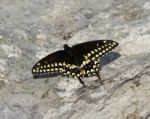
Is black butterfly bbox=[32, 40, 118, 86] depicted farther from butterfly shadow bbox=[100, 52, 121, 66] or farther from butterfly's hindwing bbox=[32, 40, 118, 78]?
butterfly shadow bbox=[100, 52, 121, 66]

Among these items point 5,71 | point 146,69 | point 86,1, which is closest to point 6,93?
point 5,71

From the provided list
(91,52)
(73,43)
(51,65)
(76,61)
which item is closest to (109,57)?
(91,52)

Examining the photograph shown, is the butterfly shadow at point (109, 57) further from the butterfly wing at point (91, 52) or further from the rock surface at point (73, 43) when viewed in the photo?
the butterfly wing at point (91, 52)

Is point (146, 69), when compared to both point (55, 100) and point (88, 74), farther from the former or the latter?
point (55, 100)

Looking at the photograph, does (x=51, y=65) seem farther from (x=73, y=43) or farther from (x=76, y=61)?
(x=73, y=43)

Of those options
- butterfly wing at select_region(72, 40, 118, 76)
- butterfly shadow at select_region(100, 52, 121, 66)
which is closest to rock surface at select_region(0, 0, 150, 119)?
butterfly shadow at select_region(100, 52, 121, 66)

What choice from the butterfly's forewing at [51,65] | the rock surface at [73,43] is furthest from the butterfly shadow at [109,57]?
the butterfly's forewing at [51,65]
